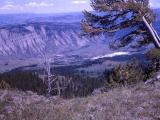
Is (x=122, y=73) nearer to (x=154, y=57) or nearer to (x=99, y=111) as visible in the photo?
(x=154, y=57)

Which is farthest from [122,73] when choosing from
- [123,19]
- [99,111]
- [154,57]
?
[99,111]

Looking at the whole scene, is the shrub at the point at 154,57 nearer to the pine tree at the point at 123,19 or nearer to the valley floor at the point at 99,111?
the pine tree at the point at 123,19

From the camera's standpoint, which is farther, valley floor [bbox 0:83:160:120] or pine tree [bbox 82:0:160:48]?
pine tree [bbox 82:0:160:48]

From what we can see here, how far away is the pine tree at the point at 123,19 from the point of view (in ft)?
97.1

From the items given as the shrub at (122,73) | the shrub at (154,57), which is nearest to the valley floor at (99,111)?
the shrub at (154,57)

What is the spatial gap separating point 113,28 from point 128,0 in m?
3.16

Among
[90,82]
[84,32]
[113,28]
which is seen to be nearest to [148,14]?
[113,28]

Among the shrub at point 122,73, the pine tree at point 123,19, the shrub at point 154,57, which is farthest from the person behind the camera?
the shrub at point 122,73

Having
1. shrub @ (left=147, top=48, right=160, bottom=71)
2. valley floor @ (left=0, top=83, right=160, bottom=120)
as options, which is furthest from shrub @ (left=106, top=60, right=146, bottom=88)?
valley floor @ (left=0, top=83, right=160, bottom=120)

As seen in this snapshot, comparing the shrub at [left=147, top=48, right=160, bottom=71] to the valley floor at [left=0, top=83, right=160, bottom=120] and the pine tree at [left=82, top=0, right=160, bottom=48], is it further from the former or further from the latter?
the valley floor at [left=0, top=83, right=160, bottom=120]

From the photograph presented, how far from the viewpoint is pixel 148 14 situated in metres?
31.0

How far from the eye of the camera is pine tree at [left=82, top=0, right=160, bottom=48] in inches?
1166

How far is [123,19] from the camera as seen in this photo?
3145 cm

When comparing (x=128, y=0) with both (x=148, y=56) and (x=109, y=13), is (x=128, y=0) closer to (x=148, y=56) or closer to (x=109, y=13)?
(x=109, y=13)
